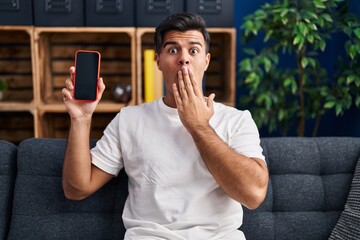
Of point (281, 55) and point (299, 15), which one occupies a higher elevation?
point (299, 15)

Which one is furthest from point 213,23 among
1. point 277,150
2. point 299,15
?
point 277,150

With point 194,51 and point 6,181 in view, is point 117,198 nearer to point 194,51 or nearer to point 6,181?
point 6,181

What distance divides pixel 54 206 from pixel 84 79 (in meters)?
0.44

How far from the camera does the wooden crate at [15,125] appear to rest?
2.68m

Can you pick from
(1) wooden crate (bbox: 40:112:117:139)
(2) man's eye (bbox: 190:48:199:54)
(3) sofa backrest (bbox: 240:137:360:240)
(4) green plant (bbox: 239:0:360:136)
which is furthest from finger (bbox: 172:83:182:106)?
(1) wooden crate (bbox: 40:112:117:139)

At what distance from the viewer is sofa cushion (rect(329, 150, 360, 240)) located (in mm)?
1290

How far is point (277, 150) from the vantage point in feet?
4.75

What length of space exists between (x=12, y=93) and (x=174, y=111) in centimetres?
166

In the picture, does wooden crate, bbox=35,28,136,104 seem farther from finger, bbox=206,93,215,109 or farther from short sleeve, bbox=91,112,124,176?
finger, bbox=206,93,215,109

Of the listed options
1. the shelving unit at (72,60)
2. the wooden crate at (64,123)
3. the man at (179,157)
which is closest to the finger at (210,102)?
the man at (179,157)

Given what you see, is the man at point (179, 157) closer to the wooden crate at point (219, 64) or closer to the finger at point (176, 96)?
the finger at point (176, 96)

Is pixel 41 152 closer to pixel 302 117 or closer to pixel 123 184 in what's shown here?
A: pixel 123 184

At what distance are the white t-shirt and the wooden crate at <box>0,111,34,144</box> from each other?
1.53m

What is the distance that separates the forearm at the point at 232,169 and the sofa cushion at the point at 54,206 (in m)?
0.36
